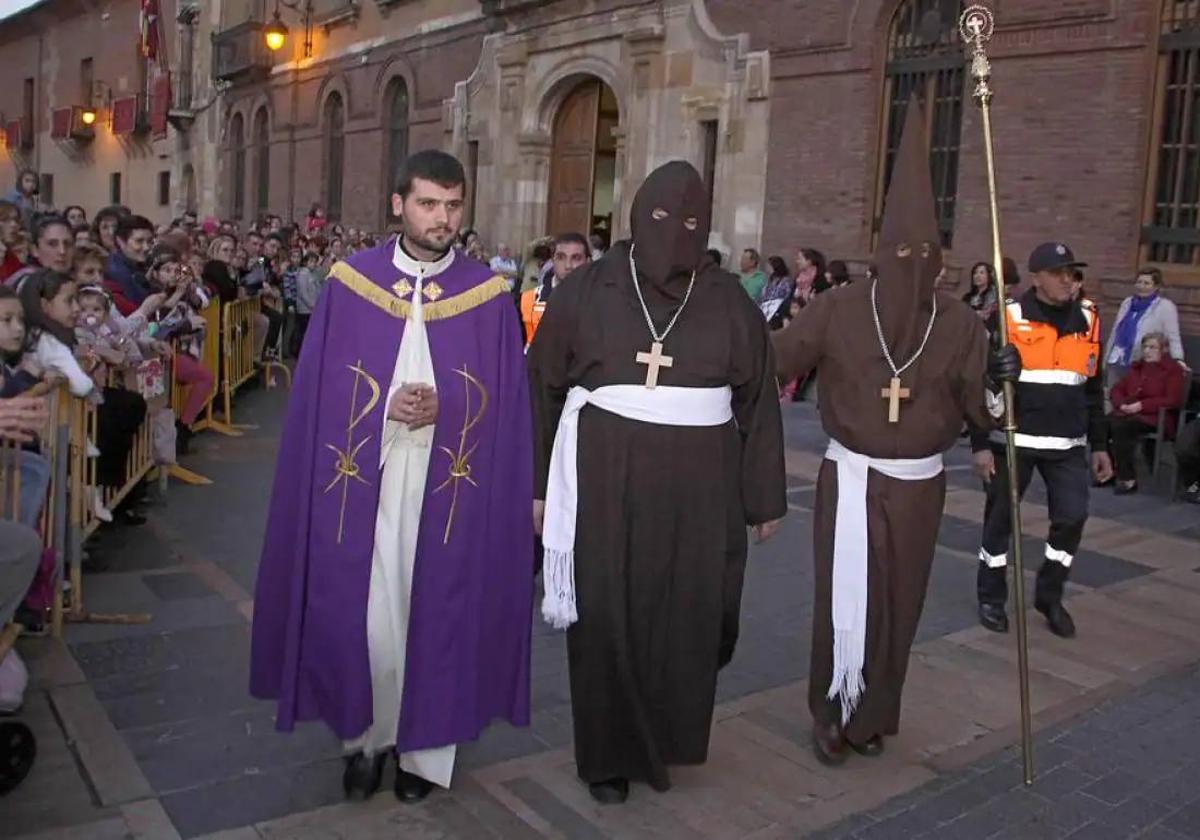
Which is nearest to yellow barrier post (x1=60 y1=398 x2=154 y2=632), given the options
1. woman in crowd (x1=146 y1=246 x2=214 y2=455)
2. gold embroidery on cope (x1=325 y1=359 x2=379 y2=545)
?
gold embroidery on cope (x1=325 y1=359 x2=379 y2=545)

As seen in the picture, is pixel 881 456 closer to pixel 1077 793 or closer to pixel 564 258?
pixel 1077 793

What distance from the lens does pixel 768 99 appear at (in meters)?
15.5

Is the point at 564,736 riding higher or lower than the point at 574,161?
lower

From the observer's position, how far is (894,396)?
430 cm

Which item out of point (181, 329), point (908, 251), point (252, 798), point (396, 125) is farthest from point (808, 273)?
point (396, 125)

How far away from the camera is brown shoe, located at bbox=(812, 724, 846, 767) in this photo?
14.3ft

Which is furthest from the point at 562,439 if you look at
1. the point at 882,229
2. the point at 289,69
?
the point at 289,69

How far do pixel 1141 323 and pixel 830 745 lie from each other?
803 cm

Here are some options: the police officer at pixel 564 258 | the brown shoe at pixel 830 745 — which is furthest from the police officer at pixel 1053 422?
the police officer at pixel 564 258

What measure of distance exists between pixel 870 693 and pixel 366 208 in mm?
21900

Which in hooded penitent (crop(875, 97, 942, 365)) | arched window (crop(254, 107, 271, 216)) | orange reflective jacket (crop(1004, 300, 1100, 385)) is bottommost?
orange reflective jacket (crop(1004, 300, 1100, 385))

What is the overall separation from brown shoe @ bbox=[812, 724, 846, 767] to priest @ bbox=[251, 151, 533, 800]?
4.17 feet

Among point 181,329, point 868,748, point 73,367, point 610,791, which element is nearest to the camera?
point 610,791

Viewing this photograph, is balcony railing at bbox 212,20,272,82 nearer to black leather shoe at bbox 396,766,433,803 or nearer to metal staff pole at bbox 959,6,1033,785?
metal staff pole at bbox 959,6,1033,785
